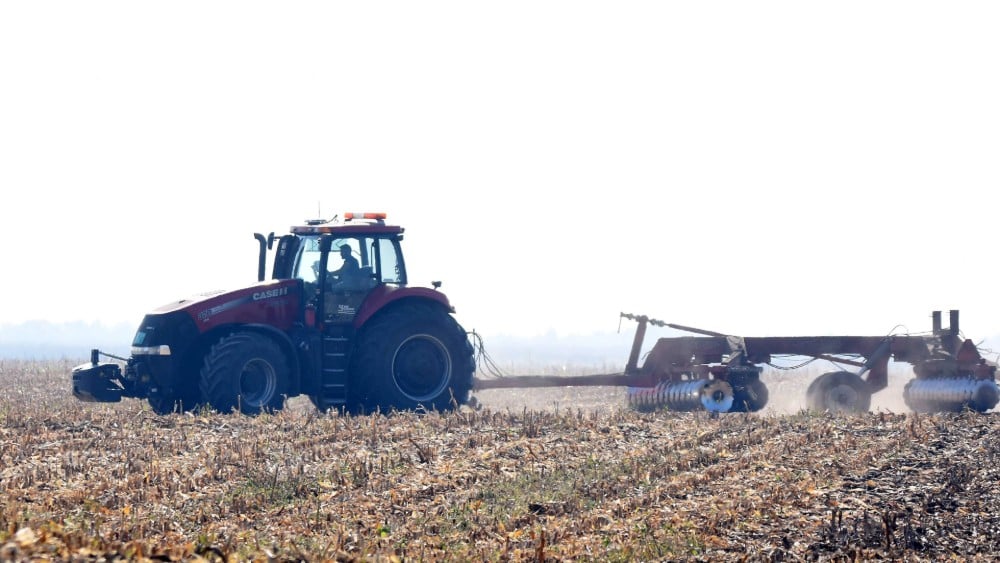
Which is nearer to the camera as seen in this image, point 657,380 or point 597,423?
point 597,423

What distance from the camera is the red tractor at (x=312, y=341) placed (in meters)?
15.2

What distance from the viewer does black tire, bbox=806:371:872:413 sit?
58.9 ft

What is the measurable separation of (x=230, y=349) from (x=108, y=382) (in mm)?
1724

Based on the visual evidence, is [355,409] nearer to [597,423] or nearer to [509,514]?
[597,423]

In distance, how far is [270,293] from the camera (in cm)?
1584

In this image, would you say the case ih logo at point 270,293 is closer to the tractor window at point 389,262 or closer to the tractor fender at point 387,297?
the tractor fender at point 387,297

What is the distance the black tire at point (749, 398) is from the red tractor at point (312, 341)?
3.83 metres

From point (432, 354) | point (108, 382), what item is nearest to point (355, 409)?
point (432, 354)

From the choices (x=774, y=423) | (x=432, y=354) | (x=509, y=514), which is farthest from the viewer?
(x=432, y=354)

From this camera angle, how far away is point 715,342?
59.8 ft

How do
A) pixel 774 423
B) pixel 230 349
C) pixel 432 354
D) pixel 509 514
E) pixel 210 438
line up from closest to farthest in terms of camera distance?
pixel 509 514
pixel 210 438
pixel 774 423
pixel 230 349
pixel 432 354

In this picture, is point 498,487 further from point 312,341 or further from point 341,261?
point 341,261

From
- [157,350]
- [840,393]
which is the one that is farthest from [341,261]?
[840,393]

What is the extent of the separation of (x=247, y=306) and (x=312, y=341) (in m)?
0.93
